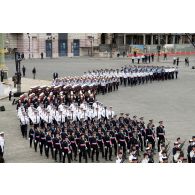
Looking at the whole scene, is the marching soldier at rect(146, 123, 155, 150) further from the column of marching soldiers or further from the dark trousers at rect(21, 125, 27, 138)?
the dark trousers at rect(21, 125, 27, 138)

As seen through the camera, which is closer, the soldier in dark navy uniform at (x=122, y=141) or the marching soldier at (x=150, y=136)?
the soldier in dark navy uniform at (x=122, y=141)

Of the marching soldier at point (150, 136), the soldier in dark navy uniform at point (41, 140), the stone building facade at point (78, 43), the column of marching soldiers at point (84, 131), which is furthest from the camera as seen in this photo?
the stone building facade at point (78, 43)

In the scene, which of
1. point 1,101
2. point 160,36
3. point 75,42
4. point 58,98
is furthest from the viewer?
point 160,36

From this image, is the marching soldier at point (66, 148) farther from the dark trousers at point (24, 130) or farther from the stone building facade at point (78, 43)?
A: the stone building facade at point (78, 43)

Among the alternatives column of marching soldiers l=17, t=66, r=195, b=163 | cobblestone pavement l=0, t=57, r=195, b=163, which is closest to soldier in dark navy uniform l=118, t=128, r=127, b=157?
column of marching soldiers l=17, t=66, r=195, b=163

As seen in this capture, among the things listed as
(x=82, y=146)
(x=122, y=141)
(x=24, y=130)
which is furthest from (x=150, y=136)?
(x=24, y=130)

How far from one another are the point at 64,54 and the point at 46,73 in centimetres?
2322

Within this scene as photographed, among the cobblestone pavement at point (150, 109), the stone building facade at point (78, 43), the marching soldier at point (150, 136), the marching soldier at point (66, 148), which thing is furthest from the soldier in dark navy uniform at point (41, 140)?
the stone building facade at point (78, 43)

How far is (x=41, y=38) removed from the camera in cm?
6128

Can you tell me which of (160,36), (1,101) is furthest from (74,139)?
(160,36)

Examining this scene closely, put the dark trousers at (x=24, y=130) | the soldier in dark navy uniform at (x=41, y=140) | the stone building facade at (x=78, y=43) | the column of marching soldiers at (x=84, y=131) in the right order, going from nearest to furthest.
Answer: the column of marching soldiers at (x=84, y=131)
the soldier in dark navy uniform at (x=41, y=140)
the dark trousers at (x=24, y=130)
the stone building facade at (x=78, y=43)

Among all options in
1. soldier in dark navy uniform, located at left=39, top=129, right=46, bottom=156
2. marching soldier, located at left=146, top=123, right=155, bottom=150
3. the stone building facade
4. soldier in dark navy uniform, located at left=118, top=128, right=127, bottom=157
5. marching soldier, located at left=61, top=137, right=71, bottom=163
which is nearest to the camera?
marching soldier, located at left=61, top=137, right=71, bottom=163

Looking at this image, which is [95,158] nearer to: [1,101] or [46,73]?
[1,101]

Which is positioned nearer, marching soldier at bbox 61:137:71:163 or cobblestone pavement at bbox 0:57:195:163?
marching soldier at bbox 61:137:71:163
